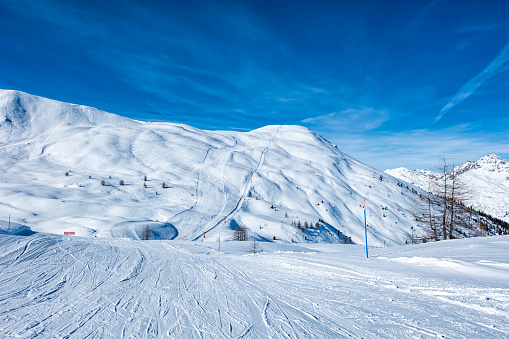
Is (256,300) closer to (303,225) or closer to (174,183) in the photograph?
(303,225)

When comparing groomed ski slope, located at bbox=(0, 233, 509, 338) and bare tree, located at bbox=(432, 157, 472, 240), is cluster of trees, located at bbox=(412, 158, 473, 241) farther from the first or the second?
groomed ski slope, located at bbox=(0, 233, 509, 338)

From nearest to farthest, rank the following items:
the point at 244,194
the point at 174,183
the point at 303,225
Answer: the point at 303,225 < the point at 174,183 < the point at 244,194

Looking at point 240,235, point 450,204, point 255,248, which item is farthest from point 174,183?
point 450,204

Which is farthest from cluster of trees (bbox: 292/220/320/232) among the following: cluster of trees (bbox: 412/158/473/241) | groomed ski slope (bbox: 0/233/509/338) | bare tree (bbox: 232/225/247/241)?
groomed ski slope (bbox: 0/233/509/338)

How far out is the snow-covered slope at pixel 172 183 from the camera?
36.2 m

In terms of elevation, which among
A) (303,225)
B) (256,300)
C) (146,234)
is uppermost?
(256,300)

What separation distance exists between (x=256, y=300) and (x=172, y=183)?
1986 inches

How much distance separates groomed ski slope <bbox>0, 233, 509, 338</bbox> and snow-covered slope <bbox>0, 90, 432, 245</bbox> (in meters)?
24.5

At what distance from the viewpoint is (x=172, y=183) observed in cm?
5309

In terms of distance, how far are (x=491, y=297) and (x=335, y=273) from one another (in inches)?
144

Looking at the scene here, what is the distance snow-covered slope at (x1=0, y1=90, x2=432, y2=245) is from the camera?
119ft

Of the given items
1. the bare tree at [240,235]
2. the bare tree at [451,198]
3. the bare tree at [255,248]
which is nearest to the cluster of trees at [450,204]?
the bare tree at [451,198]

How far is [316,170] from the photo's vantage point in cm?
7406

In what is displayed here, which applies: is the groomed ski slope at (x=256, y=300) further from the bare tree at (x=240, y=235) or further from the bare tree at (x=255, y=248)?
the bare tree at (x=240, y=235)
